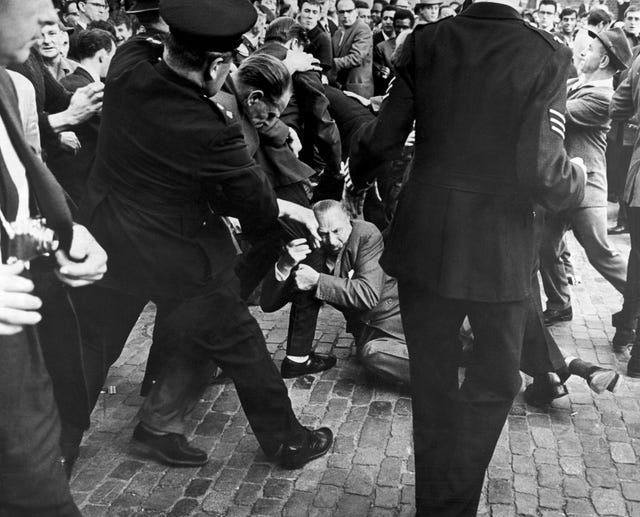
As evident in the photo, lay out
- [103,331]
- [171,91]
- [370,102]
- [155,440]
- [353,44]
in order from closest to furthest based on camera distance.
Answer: [171,91], [103,331], [155,440], [370,102], [353,44]

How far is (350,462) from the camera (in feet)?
12.3

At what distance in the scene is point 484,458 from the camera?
3.04 meters

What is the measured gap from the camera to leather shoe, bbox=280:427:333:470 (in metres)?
3.67

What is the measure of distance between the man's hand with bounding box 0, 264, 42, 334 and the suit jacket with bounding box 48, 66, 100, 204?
269 centimetres

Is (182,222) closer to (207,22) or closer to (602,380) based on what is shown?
(207,22)

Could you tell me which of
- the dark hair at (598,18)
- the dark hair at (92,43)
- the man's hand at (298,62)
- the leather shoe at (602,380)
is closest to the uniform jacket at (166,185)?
the dark hair at (92,43)

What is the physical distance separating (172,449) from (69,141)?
183 centimetres

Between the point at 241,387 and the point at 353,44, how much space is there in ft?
23.2

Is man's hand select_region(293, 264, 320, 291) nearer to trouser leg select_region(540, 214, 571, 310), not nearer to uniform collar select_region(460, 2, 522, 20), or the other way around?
trouser leg select_region(540, 214, 571, 310)

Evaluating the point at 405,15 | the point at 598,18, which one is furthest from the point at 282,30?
the point at 598,18

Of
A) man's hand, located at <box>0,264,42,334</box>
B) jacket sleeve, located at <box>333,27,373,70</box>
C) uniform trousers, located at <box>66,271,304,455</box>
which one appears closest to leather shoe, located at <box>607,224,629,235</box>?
jacket sleeve, located at <box>333,27,373,70</box>

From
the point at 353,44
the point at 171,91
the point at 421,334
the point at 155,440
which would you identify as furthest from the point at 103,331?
the point at 353,44

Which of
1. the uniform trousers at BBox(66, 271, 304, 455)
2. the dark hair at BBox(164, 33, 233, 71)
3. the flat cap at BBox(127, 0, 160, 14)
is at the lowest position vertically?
the uniform trousers at BBox(66, 271, 304, 455)

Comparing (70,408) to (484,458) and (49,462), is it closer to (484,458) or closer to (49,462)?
(49,462)
